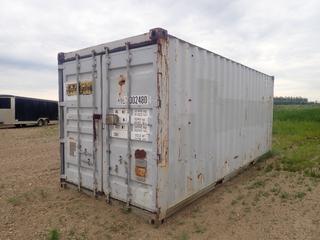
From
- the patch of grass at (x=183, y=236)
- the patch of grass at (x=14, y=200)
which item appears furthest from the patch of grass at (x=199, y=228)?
the patch of grass at (x=14, y=200)

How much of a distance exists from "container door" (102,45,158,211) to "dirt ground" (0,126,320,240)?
45cm

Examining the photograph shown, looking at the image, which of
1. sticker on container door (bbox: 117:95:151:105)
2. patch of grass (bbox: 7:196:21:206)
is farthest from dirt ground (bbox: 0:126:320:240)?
sticker on container door (bbox: 117:95:151:105)

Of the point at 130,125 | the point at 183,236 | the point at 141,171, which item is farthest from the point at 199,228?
the point at 130,125

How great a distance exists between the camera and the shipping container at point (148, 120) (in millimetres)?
4211

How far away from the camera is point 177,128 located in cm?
447

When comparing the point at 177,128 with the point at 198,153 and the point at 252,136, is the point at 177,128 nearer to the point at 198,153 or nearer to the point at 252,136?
the point at 198,153

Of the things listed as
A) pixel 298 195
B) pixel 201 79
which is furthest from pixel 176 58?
pixel 298 195

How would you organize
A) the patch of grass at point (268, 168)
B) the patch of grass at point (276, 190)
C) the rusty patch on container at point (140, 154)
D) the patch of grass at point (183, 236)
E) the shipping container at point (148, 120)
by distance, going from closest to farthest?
the patch of grass at point (183, 236)
the shipping container at point (148, 120)
the rusty patch on container at point (140, 154)
the patch of grass at point (276, 190)
the patch of grass at point (268, 168)

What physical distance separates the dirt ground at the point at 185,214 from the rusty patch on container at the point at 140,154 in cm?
98

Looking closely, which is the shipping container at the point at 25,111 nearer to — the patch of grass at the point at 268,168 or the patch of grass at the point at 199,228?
the patch of grass at the point at 268,168

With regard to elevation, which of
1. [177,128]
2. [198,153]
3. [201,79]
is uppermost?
[201,79]

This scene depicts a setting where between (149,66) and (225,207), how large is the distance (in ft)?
9.20

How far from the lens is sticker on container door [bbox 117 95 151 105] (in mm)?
4266

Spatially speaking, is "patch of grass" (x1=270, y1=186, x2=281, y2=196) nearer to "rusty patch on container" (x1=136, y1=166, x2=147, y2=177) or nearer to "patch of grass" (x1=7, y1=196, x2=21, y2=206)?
"rusty patch on container" (x1=136, y1=166, x2=147, y2=177)
